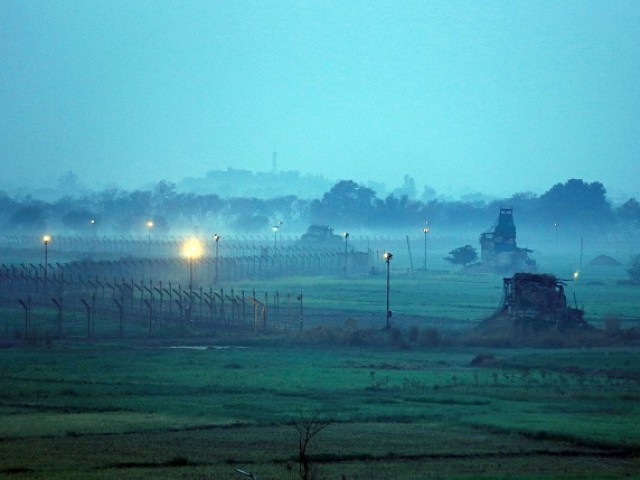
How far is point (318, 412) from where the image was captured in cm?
3400

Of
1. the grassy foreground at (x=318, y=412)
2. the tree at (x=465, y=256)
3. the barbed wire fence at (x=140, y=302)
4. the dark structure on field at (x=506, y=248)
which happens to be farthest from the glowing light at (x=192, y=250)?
the dark structure on field at (x=506, y=248)

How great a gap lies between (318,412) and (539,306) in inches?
1146

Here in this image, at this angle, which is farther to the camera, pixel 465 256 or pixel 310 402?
pixel 465 256

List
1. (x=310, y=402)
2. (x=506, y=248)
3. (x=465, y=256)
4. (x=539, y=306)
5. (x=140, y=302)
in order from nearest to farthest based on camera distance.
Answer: (x=310, y=402) → (x=539, y=306) → (x=140, y=302) → (x=506, y=248) → (x=465, y=256)

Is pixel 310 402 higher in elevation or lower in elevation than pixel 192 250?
lower

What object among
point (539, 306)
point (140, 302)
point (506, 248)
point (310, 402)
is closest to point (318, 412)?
point (310, 402)

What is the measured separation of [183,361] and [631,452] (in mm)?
22937

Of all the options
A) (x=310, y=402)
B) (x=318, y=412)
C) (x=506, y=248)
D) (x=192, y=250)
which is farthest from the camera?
(x=506, y=248)

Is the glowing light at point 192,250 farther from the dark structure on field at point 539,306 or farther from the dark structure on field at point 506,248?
the dark structure on field at point 506,248

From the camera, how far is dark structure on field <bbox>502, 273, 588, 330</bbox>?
Answer: 59500 millimetres

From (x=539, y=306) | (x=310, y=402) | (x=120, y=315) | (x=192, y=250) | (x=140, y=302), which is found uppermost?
(x=192, y=250)

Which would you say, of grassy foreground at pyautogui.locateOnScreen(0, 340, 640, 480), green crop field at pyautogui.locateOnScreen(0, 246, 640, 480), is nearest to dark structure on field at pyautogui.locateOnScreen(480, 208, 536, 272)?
green crop field at pyautogui.locateOnScreen(0, 246, 640, 480)

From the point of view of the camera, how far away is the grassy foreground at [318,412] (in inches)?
1051

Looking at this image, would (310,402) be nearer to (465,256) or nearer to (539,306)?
(539,306)
